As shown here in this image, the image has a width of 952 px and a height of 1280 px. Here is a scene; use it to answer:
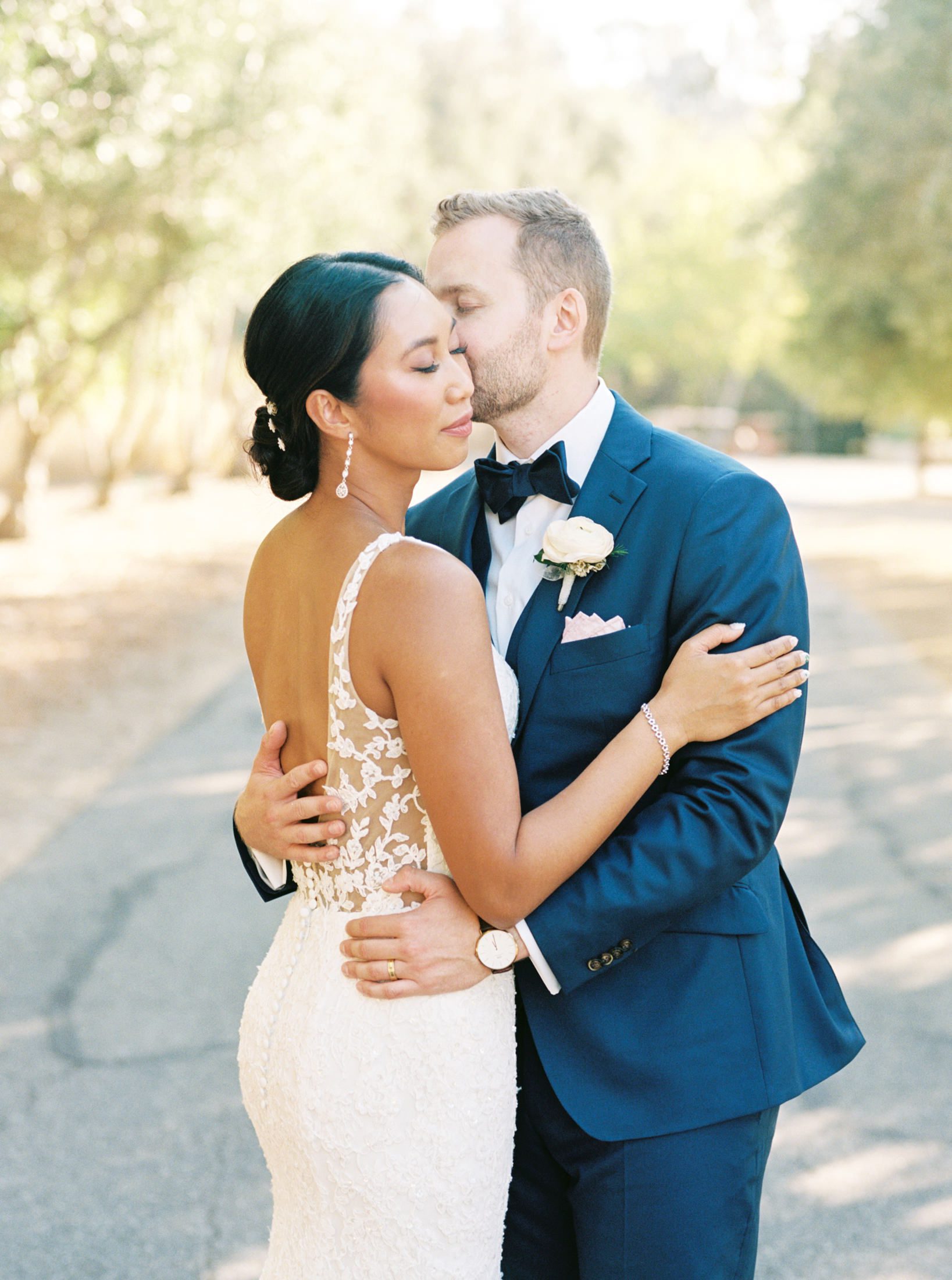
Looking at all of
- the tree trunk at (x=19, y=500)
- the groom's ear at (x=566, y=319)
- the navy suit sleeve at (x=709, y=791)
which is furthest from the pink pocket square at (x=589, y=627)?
the tree trunk at (x=19, y=500)

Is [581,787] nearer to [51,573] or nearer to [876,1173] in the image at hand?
[876,1173]

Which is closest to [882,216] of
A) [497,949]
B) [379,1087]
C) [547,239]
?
[547,239]

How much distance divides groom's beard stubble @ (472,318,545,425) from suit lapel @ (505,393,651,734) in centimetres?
20

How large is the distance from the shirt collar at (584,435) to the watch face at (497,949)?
928 millimetres

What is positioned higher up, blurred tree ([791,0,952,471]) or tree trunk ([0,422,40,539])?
blurred tree ([791,0,952,471])

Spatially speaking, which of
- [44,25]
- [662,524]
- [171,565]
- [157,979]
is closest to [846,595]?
[171,565]

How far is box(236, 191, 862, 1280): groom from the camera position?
221 cm

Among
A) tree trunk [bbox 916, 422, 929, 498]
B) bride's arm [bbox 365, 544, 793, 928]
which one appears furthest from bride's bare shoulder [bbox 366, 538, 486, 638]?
tree trunk [bbox 916, 422, 929, 498]

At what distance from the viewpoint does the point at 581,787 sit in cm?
218

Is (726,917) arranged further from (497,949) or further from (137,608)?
(137,608)

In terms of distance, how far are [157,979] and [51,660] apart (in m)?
7.04

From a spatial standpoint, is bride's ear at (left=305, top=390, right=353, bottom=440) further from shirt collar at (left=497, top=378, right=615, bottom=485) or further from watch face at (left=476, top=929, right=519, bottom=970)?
watch face at (left=476, top=929, right=519, bottom=970)

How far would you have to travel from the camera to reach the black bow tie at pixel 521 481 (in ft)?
8.31

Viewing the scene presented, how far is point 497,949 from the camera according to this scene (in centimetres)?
221
